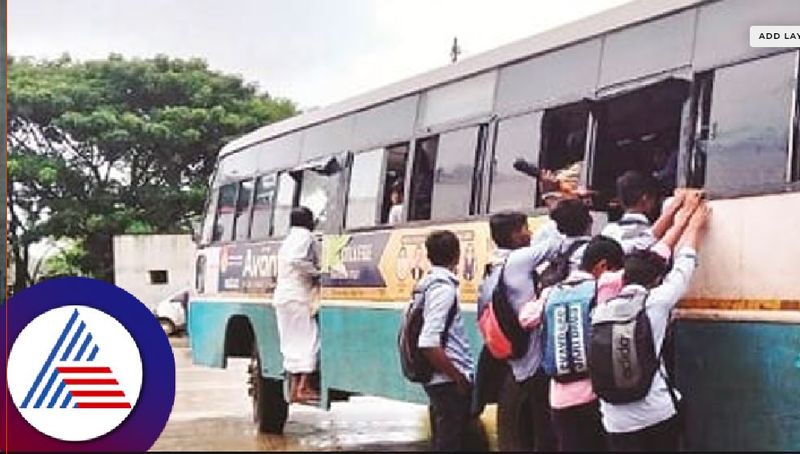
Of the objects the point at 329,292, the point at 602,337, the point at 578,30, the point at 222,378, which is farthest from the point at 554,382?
the point at 222,378

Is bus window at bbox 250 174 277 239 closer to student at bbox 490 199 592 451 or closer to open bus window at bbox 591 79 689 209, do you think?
open bus window at bbox 591 79 689 209

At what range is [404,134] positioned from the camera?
7695mm

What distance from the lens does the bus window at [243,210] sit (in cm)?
1036

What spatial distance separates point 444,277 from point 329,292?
3.32 m

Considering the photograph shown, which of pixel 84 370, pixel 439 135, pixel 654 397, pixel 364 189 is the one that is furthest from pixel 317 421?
pixel 84 370

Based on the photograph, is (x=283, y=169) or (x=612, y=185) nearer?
(x=612, y=185)

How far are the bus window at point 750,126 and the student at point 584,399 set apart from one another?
1.81 feet

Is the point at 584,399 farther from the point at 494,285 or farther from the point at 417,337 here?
the point at 494,285

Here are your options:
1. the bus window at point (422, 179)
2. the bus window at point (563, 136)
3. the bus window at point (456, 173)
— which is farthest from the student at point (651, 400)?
the bus window at point (422, 179)

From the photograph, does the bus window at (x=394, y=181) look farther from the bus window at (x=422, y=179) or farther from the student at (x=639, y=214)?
the student at (x=639, y=214)

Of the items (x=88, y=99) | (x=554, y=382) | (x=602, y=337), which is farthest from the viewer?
(x=88, y=99)

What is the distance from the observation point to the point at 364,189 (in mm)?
8117

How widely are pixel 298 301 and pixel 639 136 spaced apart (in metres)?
3.58

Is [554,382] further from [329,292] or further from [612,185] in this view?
[329,292]
